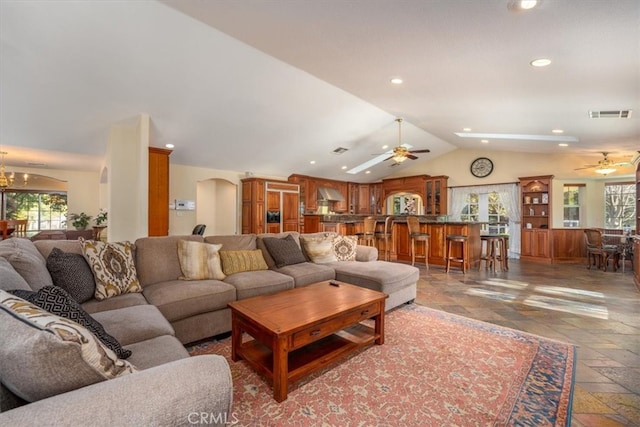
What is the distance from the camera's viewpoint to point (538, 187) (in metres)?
7.32

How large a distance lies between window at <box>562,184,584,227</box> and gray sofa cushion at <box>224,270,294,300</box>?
7.84 metres

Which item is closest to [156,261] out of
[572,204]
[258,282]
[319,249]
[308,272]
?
[258,282]

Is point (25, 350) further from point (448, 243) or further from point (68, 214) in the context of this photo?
point (68, 214)

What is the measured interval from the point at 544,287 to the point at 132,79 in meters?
6.68

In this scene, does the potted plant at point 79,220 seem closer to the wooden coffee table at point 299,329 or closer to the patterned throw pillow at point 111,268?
the patterned throw pillow at point 111,268

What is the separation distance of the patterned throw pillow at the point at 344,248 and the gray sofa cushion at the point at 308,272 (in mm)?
350

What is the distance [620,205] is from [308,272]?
8.39 meters

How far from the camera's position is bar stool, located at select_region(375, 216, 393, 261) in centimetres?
687

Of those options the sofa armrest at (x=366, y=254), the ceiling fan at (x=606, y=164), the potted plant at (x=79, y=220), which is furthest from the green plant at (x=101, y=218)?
the ceiling fan at (x=606, y=164)

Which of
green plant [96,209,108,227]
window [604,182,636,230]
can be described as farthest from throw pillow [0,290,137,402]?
window [604,182,636,230]

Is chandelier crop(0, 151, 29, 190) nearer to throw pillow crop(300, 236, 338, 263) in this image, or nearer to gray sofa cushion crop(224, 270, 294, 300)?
gray sofa cushion crop(224, 270, 294, 300)

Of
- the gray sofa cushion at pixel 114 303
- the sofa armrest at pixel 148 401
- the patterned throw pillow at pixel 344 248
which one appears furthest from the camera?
the patterned throw pillow at pixel 344 248

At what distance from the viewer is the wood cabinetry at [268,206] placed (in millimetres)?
7242

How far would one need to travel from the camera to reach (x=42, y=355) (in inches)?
31.3
